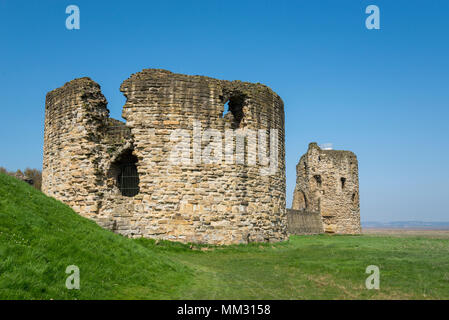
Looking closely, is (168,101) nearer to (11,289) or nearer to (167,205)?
(167,205)

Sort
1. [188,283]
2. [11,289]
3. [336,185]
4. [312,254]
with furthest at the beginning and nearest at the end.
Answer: [336,185], [312,254], [188,283], [11,289]

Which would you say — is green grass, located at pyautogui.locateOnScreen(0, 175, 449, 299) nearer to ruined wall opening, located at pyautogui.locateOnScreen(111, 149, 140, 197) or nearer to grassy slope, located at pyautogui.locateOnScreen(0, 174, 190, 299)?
grassy slope, located at pyautogui.locateOnScreen(0, 174, 190, 299)

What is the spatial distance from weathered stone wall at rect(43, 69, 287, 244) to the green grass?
3.40 meters

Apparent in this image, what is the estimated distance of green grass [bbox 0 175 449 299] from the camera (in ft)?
20.6

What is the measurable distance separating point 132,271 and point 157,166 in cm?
676

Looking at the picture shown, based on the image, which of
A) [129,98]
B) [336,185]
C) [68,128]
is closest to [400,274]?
[129,98]

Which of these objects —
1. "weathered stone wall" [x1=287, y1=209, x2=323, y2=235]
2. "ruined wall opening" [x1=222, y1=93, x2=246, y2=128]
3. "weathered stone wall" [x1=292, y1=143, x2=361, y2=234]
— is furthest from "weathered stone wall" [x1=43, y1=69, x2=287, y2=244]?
"weathered stone wall" [x1=292, y1=143, x2=361, y2=234]

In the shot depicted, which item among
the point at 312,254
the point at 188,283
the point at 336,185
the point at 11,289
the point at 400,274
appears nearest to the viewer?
the point at 11,289

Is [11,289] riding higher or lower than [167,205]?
lower

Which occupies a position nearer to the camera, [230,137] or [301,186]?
[230,137]

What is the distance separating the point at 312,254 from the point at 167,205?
17.4ft

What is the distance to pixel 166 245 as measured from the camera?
13.6 metres

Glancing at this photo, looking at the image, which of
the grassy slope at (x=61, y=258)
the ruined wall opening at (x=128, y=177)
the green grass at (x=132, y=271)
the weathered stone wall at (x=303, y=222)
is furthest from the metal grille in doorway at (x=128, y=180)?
the weathered stone wall at (x=303, y=222)

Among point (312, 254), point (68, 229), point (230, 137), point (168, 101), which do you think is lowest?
point (312, 254)
